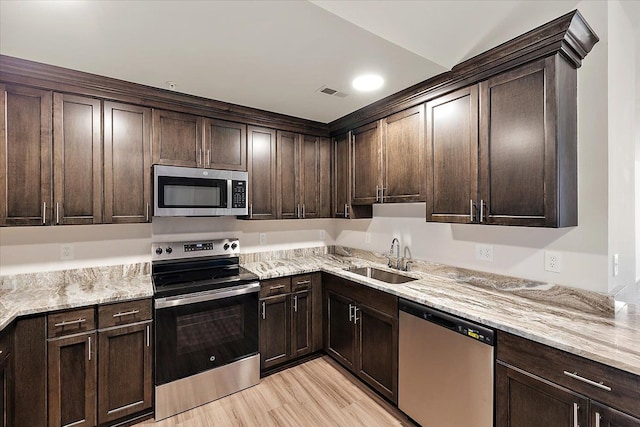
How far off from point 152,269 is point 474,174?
8.83 feet

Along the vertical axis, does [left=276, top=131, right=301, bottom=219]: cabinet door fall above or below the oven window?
above

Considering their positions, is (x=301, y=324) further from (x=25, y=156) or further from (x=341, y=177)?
(x=25, y=156)

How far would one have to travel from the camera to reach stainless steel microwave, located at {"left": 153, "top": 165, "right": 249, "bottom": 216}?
2449mm

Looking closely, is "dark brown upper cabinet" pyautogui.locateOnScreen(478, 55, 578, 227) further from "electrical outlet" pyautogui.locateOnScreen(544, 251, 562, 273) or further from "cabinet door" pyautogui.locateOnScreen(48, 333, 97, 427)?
"cabinet door" pyautogui.locateOnScreen(48, 333, 97, 427)

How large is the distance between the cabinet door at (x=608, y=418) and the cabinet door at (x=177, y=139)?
291 cm

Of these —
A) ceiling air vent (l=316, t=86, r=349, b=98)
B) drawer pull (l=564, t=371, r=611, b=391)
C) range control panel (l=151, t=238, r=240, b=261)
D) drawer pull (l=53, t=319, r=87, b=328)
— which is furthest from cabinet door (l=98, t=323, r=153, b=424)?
drawer pull (l=564, t=371, r=611, b=391)

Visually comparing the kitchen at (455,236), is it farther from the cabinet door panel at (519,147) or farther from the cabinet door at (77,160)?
the cabinet door panel at (519,147)

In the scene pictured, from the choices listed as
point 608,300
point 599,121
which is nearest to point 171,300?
point 608,300

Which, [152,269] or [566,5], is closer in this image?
[566,5]

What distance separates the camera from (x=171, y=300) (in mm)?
2219

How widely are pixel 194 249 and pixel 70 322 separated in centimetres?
108

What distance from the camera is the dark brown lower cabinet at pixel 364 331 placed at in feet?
7.52

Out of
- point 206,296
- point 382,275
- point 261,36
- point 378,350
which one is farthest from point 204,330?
point 261,36

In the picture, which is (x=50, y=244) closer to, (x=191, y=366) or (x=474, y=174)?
(x=191, y=366)
